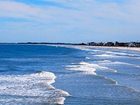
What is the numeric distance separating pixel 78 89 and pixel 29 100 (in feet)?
14.2

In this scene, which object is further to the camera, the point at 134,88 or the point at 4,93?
the point at 134,88

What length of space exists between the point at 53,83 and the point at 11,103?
306 inches

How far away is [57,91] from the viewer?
21812mm

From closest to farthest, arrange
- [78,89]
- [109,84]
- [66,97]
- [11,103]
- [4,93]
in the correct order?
[11,103], [66,97], [4,93], [78,89], [109,84]

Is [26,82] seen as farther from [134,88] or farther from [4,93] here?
[134,88]

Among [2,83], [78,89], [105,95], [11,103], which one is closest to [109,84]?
[78,89]

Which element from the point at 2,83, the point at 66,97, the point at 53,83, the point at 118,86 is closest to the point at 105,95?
the point at 66,97

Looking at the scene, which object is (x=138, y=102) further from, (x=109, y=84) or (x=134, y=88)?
(x=109, y=84)

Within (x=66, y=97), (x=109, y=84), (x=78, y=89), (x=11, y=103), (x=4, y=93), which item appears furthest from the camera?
(x=109, y=84)

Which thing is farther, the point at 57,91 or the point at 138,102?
the point at 57,91

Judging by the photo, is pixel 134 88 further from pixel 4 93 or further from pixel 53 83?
pixel 4 93

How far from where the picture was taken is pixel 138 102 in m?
18.4

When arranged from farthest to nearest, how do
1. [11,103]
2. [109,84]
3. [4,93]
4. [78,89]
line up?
[109,84], [78,89], [4,93], [11,103]

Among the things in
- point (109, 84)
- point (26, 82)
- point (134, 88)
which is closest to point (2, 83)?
point (26, 82)
